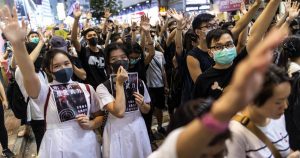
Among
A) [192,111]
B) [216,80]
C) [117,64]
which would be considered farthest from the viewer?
[117,64]

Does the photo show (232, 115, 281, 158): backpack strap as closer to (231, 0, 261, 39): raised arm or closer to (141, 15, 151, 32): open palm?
(231, 0, 261, 39): raised arm

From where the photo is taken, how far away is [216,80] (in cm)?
281

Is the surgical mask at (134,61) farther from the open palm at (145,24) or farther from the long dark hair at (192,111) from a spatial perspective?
the long dark hair at (192,111)

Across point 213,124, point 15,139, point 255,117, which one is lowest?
point 15,139

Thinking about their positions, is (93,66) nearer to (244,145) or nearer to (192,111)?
(244,145)

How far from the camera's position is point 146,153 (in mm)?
2945

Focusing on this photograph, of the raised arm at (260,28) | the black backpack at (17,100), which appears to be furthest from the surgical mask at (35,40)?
the raised arm at (260,28)

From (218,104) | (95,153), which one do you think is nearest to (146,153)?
(95,153)

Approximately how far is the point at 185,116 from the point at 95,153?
5.07 feet

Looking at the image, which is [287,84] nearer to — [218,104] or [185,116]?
[185,116]

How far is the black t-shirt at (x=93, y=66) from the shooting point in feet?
15.9

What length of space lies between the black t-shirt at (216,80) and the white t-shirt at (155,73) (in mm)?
2643

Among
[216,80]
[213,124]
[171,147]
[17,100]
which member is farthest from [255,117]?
[17,100]

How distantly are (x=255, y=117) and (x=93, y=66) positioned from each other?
3.41m
